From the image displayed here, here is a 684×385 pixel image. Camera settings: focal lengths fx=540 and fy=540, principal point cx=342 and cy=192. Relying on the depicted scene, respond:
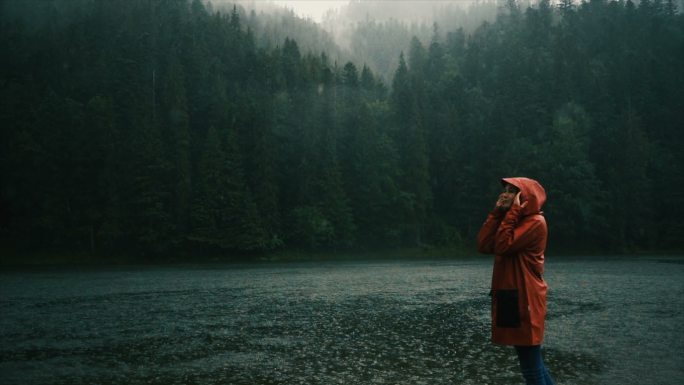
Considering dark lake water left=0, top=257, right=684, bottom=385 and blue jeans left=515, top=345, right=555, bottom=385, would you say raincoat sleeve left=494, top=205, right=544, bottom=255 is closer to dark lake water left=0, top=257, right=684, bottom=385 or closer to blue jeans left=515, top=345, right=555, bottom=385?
blue jeans left=515, top=345, right=555, bottom=385

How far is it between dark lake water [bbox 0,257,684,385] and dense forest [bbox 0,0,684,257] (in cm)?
4480

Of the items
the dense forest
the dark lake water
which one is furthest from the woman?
the dense forest

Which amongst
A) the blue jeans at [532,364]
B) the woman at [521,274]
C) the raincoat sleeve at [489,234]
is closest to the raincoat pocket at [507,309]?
the woman at [521,274]

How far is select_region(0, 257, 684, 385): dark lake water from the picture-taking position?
389 inches

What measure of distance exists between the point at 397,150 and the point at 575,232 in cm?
2955

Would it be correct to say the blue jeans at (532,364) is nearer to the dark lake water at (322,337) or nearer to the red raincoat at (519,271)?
the red raincoat at (519,271)

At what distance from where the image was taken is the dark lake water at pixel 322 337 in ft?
32.4

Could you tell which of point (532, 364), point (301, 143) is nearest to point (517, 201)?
point (532, 364)

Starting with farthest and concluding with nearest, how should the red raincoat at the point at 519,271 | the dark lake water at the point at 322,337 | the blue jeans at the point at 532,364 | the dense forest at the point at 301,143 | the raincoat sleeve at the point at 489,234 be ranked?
the dense forest at the point at 301,143, the dark lake water at the point at 322,337, the raincoat sleeve at the point at 489,234, the blue jeans at the point at 532,364, the red raincoat at the point at 519,271

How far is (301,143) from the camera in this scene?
86.5 m

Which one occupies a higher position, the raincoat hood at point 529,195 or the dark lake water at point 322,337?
the raincoat hood at point 529,195

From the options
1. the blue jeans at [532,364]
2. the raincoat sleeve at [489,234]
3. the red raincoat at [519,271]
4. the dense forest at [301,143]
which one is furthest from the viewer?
the dense forest at [301,143]

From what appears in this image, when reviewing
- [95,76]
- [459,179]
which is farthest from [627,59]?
[95,76]

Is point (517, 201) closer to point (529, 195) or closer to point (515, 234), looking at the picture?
point (529, 195)
